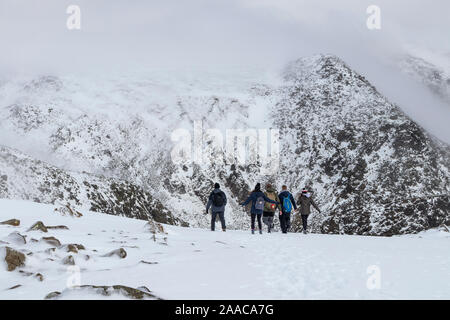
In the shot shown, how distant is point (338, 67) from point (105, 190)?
50.9 meters

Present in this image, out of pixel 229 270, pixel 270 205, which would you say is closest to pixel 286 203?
pixel 270 205

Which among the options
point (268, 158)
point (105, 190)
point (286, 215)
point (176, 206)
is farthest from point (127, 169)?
point (286, 215)

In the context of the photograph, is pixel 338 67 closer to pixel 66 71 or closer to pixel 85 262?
pixel 66 71

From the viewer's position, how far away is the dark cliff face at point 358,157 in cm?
3803

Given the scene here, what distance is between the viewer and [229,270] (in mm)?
7703

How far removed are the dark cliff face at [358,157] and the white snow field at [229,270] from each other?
27380mm

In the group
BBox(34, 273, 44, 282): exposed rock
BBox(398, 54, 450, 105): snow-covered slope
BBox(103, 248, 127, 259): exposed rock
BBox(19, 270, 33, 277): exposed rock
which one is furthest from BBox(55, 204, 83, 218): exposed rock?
BBox(398, 54, 450, 105): snow-covered slope

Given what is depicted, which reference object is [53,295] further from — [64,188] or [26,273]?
[64,188]

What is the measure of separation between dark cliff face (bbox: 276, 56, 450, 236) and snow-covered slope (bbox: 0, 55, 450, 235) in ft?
0.53

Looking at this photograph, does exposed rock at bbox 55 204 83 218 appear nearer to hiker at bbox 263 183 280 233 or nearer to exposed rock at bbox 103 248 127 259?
exposed rock at bbox 103 248 127 259

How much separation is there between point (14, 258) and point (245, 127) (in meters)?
53.7

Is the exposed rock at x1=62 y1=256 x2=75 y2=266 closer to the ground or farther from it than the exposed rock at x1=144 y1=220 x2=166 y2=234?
farther from it

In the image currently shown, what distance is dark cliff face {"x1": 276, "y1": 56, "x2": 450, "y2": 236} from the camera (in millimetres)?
38031
